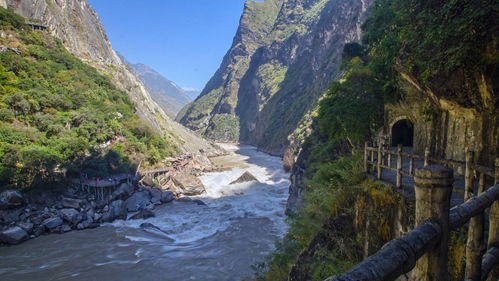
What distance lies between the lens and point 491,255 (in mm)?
2557

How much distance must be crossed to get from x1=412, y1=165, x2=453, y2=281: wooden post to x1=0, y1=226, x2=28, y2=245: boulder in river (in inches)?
894

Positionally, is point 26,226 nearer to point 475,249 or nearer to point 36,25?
point 475,249

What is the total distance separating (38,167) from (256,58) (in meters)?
136

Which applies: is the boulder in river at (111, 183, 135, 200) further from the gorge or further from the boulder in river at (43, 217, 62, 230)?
the boulder in river at (43, 217, 62, 230)

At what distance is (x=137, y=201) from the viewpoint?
82.9 ft

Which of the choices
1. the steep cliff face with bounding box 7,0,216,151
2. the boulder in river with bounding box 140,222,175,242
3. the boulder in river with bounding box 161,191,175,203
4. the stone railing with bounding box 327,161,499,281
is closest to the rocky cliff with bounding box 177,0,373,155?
the steep cliff face with bounding box 7,0,216,151

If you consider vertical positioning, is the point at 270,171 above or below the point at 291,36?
below

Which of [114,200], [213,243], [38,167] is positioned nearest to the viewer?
[213,243]

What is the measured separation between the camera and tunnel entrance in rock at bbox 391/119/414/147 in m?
16.9

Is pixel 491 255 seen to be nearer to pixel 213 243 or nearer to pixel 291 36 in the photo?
pixel 213 243

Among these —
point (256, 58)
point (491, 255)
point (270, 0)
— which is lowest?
point (491, 255)

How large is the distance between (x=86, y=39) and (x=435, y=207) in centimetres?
7588

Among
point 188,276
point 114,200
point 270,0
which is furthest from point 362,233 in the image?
point 270,0

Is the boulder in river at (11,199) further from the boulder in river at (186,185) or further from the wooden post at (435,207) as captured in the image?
the wooden post at (435,207)
